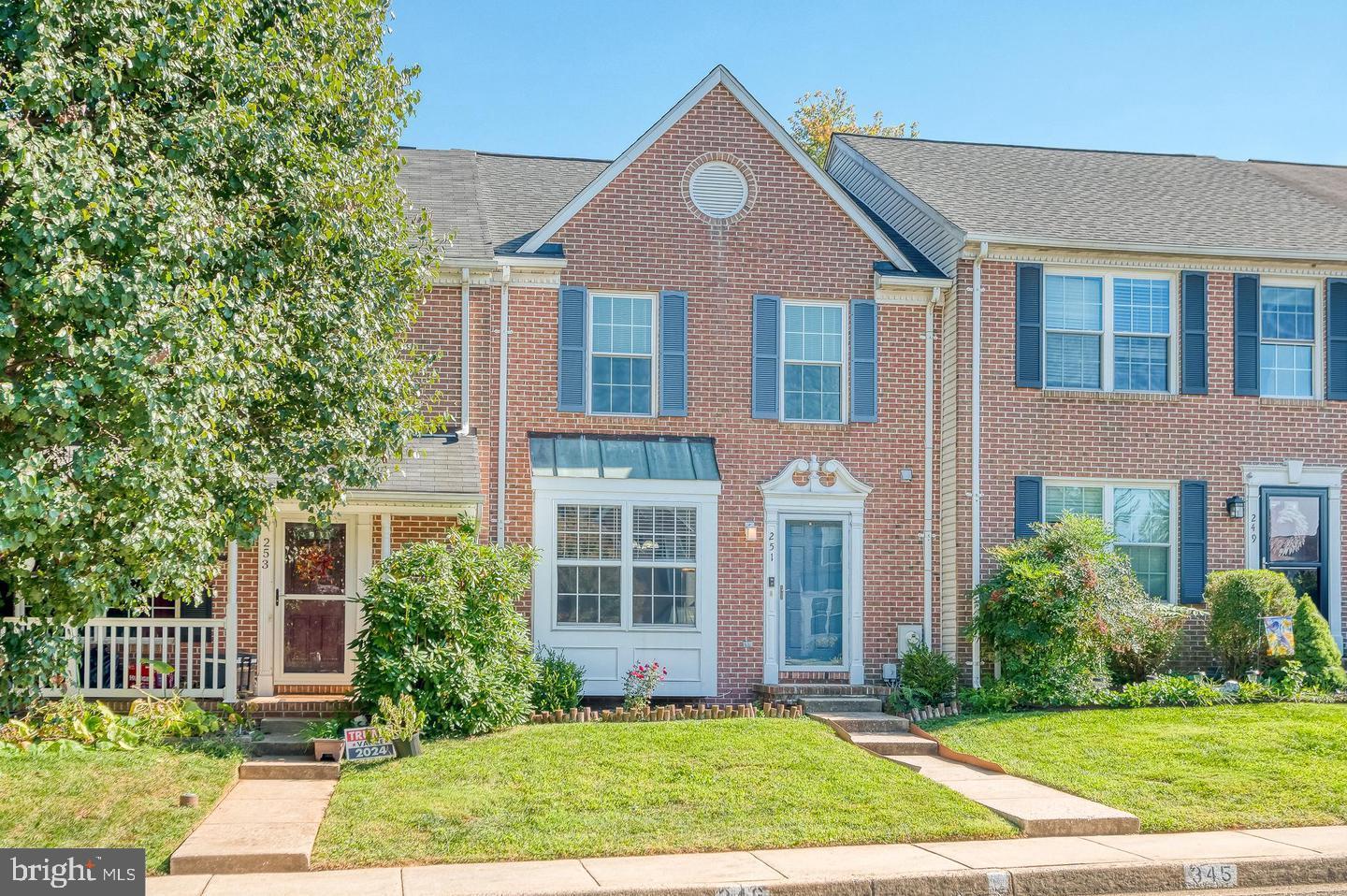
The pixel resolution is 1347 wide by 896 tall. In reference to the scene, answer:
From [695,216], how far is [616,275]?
4.27 ft

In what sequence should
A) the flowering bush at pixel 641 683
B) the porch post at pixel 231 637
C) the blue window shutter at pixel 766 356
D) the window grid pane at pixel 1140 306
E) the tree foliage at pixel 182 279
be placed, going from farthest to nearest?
1. the window grid pane at pixel 1140 306
2. the blue window shutter at pixel 766 356
3. the flowering bush at pixel 641 683
4. the porch post at pixel 231 637
5. the tree foliage at pixel 182 279

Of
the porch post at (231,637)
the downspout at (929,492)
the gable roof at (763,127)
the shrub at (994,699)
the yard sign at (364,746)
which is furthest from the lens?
the downspout at (929,492)

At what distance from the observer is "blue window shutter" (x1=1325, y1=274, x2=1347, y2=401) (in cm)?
1741

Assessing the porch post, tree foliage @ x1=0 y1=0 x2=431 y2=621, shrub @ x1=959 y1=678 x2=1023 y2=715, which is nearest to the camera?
tree foliage @ x1=0 y1=0 x2=431 y2=621

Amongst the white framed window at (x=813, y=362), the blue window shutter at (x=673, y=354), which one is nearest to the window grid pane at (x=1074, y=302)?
the white framed window at (x=813, y=362)

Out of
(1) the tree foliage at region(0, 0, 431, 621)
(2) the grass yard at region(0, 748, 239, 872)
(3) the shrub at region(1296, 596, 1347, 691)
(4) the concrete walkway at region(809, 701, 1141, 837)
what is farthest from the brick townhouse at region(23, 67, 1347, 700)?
(1) the tree foliage at region(0, 0, 431, 621)

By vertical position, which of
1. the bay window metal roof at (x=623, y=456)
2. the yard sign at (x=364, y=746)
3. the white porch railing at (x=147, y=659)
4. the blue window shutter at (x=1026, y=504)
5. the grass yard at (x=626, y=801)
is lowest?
the grass yard at (x=626, y=801)

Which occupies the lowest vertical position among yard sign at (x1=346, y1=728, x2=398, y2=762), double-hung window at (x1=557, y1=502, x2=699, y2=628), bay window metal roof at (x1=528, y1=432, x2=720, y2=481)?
yard sign at (x1=346, y1=728, x2=398, y2=762)

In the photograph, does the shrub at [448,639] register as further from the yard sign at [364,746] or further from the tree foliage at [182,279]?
the tree foliage at [182,279]

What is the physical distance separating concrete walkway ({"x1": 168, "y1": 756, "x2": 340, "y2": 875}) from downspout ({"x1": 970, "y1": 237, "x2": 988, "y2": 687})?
26.2 feet

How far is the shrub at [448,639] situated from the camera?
13211 mm

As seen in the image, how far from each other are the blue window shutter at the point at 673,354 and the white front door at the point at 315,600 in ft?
13.3

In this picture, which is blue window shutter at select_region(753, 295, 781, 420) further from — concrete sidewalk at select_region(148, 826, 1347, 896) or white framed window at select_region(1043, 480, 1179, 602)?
concrete sidewalk at select_region(148, 826, 1347, 896)

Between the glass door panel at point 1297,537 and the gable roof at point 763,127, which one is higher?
the gable roof at point 763,127
